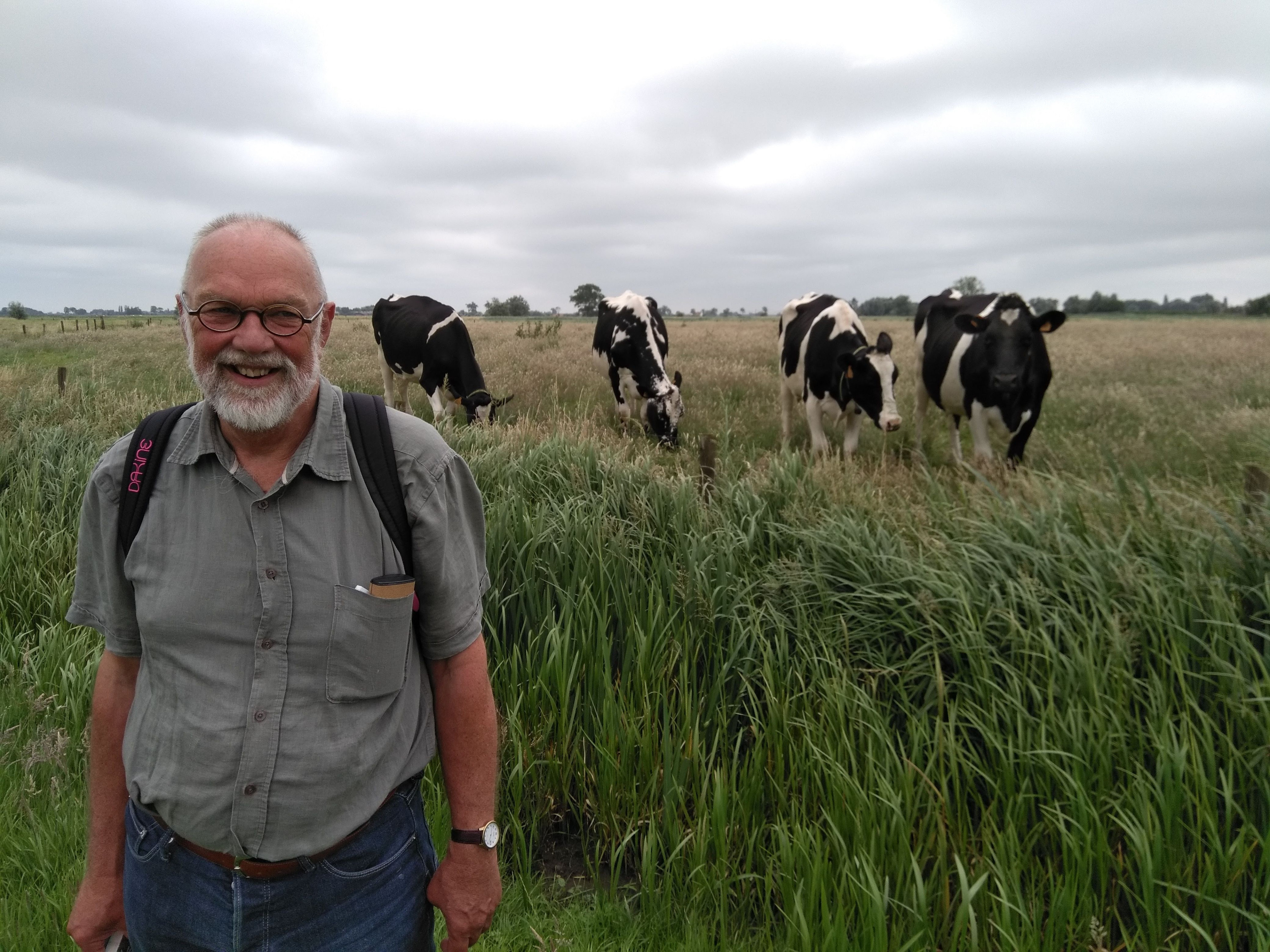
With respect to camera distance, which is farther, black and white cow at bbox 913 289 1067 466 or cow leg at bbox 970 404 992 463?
cow leg at bbox 970 404 992 463

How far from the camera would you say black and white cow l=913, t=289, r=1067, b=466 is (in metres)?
7.45

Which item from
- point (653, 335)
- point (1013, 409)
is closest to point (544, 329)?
point (653, 335)

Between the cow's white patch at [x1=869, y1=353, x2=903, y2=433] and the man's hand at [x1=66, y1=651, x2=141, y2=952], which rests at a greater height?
the cow's white patch at [x1=869, y1=353, x2=903, y2=433]

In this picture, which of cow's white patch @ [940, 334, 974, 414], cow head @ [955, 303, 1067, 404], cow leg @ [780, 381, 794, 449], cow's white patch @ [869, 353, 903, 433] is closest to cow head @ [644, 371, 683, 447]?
cow leg @ [780, 381, 794, 449]

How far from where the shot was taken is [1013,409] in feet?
24.7

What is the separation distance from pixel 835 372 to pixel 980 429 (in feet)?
6.43

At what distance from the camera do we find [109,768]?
185 cm

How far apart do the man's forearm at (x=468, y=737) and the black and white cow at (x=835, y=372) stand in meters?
6.17

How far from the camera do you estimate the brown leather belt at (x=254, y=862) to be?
5.48ft

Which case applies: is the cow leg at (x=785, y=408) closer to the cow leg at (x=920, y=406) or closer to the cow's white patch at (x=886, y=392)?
the cow leg at (x=920, y=406)

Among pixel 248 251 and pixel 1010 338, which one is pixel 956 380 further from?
pixel 248 251

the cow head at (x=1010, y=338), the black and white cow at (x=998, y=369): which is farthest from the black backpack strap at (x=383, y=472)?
the cow head at (x=1010, y=338)

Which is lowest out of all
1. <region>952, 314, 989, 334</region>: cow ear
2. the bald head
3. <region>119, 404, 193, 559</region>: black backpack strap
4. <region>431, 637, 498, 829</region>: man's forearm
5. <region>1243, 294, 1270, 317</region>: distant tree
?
<region>431, 637, 498, 829</region>: man's forearm

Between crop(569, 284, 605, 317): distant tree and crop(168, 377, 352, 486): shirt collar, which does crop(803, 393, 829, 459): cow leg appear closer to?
crop(168, 377, 352, 486): shirt collar
